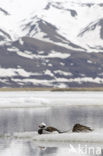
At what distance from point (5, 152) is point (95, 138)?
6.73 meters

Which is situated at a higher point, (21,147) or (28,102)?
(28,102)

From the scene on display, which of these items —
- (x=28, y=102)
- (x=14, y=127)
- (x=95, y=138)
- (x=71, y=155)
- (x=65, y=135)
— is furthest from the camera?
(x=28, y=102)

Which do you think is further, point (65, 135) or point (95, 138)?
point (65, 135)

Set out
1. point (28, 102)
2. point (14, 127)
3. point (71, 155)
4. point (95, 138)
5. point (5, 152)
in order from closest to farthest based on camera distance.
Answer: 1. point (71, 155)
2. point (5, 152)
3. point (95, 138)
4. point (14, 127)
5. point (28, 102)

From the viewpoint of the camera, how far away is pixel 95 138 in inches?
1636

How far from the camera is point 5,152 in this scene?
38781 mm

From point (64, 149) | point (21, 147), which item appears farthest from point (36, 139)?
point (64, 149)

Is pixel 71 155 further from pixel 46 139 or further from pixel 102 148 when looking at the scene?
pixel 46 139

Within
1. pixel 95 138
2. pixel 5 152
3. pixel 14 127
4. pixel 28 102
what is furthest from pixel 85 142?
pixel 28 102

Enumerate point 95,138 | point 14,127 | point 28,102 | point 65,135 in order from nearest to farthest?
point 95,138
point 65,135
point 14,127
point 28,102

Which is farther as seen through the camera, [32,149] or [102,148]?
[32,149]

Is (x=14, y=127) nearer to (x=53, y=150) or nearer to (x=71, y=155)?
(x=53, y=150)

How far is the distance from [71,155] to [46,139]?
10.5 meters

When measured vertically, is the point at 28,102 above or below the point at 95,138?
above
